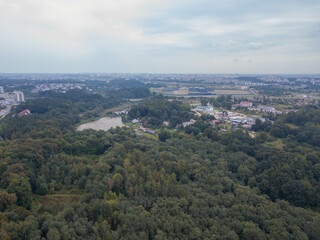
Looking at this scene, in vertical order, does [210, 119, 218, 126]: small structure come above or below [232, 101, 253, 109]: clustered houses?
below

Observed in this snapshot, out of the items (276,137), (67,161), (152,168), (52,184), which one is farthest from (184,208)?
(276,137)

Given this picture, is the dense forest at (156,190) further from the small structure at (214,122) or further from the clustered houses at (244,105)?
the clustered houses at (244,105)

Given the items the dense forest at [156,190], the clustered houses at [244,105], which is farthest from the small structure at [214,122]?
the clustered houses at [244,105]

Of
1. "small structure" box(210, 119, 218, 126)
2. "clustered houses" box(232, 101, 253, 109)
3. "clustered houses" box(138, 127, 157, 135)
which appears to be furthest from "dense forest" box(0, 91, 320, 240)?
"clustered houses" box(232, 101, 253, 109)

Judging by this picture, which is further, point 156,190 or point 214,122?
point 214,122

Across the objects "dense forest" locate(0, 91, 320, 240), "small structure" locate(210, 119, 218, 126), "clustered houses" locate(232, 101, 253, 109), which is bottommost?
"dense forest" locate(0, 91, 320, 240)

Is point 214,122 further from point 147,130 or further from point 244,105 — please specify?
point 244,105

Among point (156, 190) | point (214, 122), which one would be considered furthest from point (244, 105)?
point (156, 190)

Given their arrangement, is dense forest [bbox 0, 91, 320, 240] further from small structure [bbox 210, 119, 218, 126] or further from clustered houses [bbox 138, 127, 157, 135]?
small structure [bbox 210, 119, 218, 126]
